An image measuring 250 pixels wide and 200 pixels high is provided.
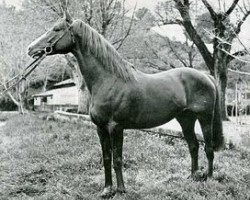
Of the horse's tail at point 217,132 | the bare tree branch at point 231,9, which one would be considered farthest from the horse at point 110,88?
the bare tree branch at point 231,9

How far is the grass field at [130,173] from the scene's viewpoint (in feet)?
16.5

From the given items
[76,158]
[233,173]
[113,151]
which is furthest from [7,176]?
[233,173]

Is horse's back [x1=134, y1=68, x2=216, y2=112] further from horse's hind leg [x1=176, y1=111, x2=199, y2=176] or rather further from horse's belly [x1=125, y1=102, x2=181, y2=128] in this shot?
horse's hind leg [x1=176, y1=111, x2=199, y2=176]

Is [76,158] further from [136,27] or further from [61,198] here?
[136,27]

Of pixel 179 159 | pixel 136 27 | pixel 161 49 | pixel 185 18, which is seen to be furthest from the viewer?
pixel 161 49

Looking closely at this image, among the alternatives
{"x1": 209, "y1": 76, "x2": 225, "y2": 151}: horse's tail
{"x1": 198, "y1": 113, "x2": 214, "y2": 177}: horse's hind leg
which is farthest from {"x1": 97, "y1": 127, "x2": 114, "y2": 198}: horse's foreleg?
{"x1": 209, "y1": 76, "x2": 225, "y2": 151}: horse's tail

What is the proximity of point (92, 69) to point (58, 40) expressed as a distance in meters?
0.64

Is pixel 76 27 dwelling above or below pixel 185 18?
below

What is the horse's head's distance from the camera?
4.78 meters

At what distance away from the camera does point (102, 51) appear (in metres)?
4.82

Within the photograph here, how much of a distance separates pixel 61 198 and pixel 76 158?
2.65 metres

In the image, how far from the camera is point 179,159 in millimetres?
7301

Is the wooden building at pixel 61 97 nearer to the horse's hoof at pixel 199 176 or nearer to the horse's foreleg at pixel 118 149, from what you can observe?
the horse's hoof at pixel 199 176

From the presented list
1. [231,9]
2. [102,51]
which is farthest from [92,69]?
[231,9]
